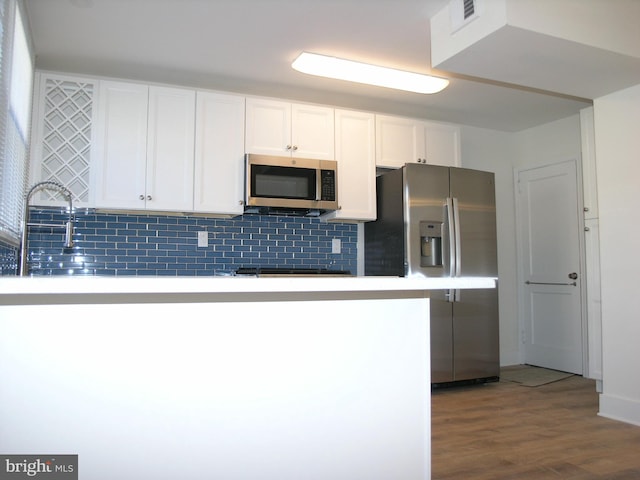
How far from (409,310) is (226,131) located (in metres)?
2.46

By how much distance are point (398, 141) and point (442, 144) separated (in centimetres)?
46

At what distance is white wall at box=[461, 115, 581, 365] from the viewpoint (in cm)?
519

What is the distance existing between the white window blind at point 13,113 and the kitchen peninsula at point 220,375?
1196 mm

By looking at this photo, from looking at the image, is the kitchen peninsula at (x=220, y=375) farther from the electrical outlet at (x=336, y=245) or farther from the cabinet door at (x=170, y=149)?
the electrical outlet at (x=336, y=245)

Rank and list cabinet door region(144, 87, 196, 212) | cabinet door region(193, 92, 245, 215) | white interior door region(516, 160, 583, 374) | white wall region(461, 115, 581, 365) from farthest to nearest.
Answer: white wall region(461, 115, 581, 365) → white interior door region(516, 160, 583, 374) → cabinet door region(193, 92, 245, 215) → cabinet door region(144, 87, 196, 212)

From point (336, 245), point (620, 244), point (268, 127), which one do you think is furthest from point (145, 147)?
point (620, 244)

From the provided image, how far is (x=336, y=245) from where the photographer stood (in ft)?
14.6

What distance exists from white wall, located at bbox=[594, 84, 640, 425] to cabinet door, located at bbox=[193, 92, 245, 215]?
2.56 metres

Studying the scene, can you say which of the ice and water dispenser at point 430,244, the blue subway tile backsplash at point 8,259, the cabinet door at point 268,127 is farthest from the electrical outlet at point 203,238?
the ice and water dispenser at point 430,244

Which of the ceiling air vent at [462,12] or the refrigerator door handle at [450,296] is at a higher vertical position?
the ceiling air vent at [462,12]

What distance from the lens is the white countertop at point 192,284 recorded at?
124cm

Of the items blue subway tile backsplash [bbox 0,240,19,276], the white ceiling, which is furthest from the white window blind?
the white ceiling

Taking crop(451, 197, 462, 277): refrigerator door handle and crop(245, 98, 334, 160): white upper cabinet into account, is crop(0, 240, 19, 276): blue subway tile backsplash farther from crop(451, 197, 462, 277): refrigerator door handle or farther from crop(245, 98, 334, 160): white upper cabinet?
crop(451, 197, 462, 277): refrigerator door handle

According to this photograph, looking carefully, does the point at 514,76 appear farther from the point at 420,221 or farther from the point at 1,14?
the point at 1,14
